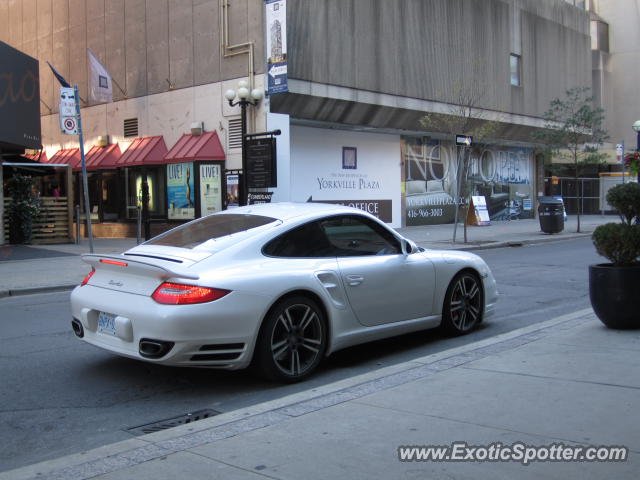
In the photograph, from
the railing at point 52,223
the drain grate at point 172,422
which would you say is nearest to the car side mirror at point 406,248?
the drain grate at point 172,422

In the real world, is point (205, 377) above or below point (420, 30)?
below

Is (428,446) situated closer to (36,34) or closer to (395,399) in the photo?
(395,399)

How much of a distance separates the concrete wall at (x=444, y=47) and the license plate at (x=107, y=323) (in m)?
17.7

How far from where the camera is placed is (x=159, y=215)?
996 inches

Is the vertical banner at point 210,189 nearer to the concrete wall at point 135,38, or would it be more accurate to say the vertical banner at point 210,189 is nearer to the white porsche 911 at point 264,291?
the concrete wall at point 135,38

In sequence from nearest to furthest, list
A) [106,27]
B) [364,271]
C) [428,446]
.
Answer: [428,446] < [364,271] < [106,27]

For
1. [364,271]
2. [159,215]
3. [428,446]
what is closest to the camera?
[428,446]

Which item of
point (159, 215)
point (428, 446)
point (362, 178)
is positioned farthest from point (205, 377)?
point (362, 178)

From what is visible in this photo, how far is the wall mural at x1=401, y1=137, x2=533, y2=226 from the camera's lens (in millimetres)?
30734

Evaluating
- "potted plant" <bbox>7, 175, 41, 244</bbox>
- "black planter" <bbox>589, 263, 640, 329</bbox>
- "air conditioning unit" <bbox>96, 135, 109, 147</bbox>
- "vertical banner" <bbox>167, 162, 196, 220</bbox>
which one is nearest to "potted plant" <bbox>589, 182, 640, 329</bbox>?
"black planter" <bbox>589, 263, 640, 329</bbox>

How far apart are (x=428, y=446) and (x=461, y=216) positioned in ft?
98.0

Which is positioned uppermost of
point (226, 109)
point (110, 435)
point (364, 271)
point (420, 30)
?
point (420, 30)

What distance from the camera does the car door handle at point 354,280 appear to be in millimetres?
6086

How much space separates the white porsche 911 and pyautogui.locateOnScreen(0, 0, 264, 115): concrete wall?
54.5ft
